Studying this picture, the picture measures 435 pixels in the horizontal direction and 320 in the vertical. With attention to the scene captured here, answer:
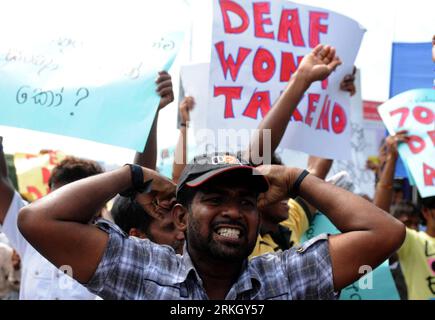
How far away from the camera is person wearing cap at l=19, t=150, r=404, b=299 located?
2172 millimetres

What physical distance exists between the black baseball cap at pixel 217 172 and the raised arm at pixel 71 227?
252 millimetres

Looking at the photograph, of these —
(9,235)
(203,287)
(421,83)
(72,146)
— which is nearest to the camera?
(203,287)

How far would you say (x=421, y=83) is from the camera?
4.86m

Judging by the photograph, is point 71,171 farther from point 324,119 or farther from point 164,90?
point 324,119

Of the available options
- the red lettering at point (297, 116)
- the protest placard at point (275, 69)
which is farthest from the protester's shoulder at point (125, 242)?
the red lettering at point (297, 116)

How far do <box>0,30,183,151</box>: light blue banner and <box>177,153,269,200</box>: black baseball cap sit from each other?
99cm

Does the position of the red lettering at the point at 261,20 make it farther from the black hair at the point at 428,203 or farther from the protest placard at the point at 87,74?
the black hair at the point at 428,203

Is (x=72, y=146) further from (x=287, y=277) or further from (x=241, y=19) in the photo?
(x=287, y=277)

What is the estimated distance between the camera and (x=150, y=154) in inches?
134

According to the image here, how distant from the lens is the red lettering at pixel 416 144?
4211 mm

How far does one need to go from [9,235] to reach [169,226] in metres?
0.76

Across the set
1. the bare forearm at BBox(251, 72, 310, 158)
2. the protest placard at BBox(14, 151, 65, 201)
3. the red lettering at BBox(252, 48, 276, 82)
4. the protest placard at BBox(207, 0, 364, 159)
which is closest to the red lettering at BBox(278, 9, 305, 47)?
the protest placard at BBox(207, 0, 364, 159)
